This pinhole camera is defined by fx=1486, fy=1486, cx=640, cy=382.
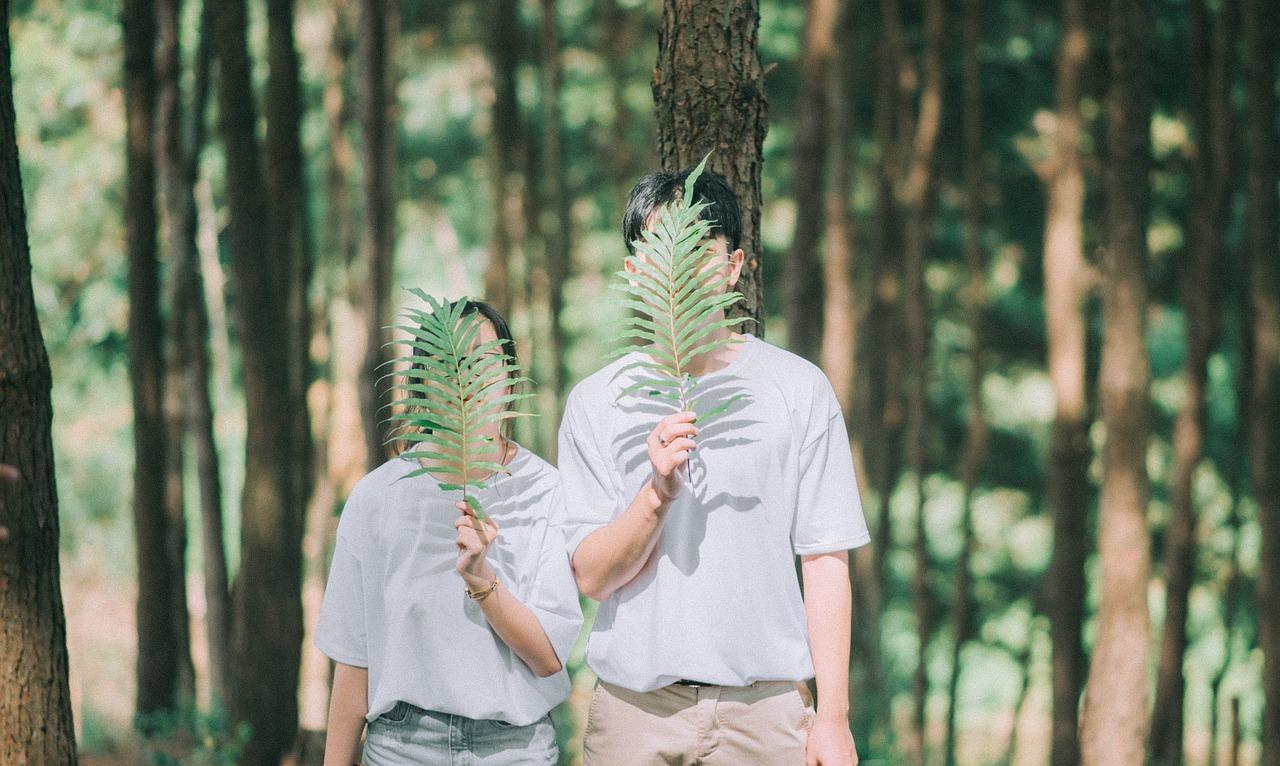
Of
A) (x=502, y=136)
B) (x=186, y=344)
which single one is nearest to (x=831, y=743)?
(x=186, y=344)

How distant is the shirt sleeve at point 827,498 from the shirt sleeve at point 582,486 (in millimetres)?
415

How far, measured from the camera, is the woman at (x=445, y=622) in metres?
3.23

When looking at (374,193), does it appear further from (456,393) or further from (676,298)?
(676,298)

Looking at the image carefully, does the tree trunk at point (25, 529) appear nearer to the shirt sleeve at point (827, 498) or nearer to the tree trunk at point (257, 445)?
the shirt sleeve at point (827, 498)

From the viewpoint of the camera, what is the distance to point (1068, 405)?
10984 mm

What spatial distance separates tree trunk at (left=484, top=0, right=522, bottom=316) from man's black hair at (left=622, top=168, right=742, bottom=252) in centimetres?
1106

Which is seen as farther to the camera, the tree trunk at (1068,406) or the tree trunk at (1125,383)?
the tree trunk at (1068,406)

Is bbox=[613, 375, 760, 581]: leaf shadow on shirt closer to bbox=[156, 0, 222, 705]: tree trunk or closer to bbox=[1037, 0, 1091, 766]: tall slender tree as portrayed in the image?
bbox=[156, 0, 222, 705]: tree trunk

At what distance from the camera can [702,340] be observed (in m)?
3.35

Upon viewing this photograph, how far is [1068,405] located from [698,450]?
27.4ft

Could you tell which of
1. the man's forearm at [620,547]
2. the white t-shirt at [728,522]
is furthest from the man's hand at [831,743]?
the man's forearm at [620,547]

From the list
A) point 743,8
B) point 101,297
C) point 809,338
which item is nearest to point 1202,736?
point 809,338

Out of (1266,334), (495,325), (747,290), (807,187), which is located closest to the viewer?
(495,325)

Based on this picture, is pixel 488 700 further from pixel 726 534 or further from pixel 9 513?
pixel 9 513
